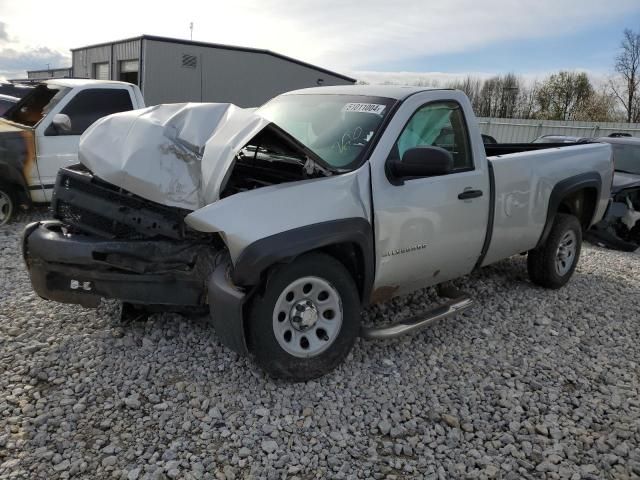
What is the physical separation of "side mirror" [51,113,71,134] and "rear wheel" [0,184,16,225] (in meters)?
1.08

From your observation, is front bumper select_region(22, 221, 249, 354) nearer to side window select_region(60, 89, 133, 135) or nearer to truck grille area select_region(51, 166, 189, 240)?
truck grille area select_region(51, 166, 189, 240)

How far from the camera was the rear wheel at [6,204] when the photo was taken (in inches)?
272

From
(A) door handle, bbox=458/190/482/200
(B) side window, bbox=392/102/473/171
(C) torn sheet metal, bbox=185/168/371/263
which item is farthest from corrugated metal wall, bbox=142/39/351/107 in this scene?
(C) torn sheet metal, bbox=185/168/371/263

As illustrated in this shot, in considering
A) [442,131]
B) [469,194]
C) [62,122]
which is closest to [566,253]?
[469,194]

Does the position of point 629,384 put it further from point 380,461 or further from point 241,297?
point 241,297

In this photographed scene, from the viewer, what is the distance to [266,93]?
22.9m

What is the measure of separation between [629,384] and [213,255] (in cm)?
306

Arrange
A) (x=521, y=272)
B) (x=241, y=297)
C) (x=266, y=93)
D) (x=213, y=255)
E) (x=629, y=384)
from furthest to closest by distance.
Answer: (x=266, y=93) < (x=521, y=272) < (x=629, y=384) < (x=213, y=255) < (x=241, y=297)

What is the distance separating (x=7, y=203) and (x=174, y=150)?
15.8ft

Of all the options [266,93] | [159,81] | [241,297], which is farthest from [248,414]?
[266,93]

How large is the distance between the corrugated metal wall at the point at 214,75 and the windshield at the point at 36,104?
1260cm

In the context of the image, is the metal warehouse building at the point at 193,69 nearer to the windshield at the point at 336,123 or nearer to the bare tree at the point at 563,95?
the windshield at the point at 336,123

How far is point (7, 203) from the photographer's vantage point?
696 centimetres

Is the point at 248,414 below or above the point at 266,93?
below
